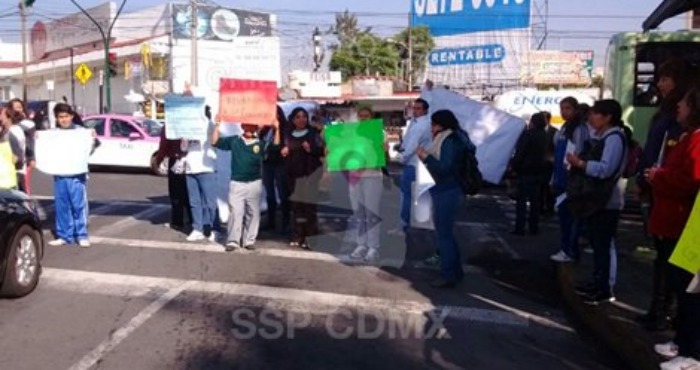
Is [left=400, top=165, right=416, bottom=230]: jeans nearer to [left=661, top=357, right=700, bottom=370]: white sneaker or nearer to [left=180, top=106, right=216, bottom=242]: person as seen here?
[left=180, top=106, right=216, bottom=242]: person

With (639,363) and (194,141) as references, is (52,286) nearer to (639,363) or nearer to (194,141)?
(194,141)

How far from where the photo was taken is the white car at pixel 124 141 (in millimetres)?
17844

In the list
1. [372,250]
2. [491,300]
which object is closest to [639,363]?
[491,300]

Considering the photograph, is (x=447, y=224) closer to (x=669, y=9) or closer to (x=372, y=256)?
(x=372, y=256)

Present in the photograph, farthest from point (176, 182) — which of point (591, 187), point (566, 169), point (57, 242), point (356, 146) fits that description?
point (591, 187)

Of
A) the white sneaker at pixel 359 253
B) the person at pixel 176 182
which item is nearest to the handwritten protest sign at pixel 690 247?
the white sneaker at pixel 359 253

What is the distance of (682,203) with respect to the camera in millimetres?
4816

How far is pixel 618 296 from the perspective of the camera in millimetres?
6434

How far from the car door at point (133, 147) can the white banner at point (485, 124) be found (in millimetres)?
11094

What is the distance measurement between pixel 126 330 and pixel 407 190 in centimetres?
436

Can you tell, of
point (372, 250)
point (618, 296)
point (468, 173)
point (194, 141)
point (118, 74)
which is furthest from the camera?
point (118, 74)

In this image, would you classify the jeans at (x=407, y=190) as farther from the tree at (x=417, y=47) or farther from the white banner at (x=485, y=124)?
the tree at (x=417, y=47)

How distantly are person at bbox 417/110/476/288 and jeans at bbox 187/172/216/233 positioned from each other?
11.0ft

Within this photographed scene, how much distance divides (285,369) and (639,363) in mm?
2385
